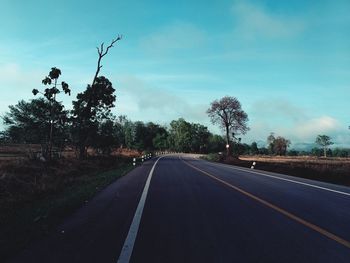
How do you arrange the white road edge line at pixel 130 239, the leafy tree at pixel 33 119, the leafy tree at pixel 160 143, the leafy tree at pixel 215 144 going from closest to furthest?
the white road edge line at pixel 130 239 → the leafy tree at pixel 33 119 → the leafy tree at pixel 215 144 → the leafy tree at pixel 160 143

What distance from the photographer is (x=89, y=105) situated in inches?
1668

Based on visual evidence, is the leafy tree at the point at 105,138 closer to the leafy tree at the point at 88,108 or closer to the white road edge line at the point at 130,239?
the leafy tree at the point at 88,108

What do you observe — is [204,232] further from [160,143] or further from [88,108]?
[160,143]

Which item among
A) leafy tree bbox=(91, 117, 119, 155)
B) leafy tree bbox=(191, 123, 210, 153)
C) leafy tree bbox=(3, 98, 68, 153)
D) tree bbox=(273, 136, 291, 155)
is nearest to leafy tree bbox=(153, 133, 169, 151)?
leafy tree bbox=(191, 123, 210, 153)

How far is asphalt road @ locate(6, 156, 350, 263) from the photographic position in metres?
5.58

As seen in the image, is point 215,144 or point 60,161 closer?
point 60,161

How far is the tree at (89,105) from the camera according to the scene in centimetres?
4103

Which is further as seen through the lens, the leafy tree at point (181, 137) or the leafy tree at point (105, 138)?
the leafy tree at point (181, 137)

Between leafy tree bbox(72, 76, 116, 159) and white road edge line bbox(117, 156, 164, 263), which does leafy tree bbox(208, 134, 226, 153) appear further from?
white road edge line bbox(117, 156, 164, 263)


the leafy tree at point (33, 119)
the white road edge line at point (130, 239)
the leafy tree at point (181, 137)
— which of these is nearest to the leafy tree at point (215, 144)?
the leafy tree at point (181, 137)

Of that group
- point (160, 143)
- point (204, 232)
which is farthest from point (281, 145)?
point (204, 232)

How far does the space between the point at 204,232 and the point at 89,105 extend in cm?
3708

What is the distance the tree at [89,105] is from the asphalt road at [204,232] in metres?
30.8

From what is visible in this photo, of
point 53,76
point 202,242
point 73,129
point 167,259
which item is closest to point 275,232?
point 202,242
